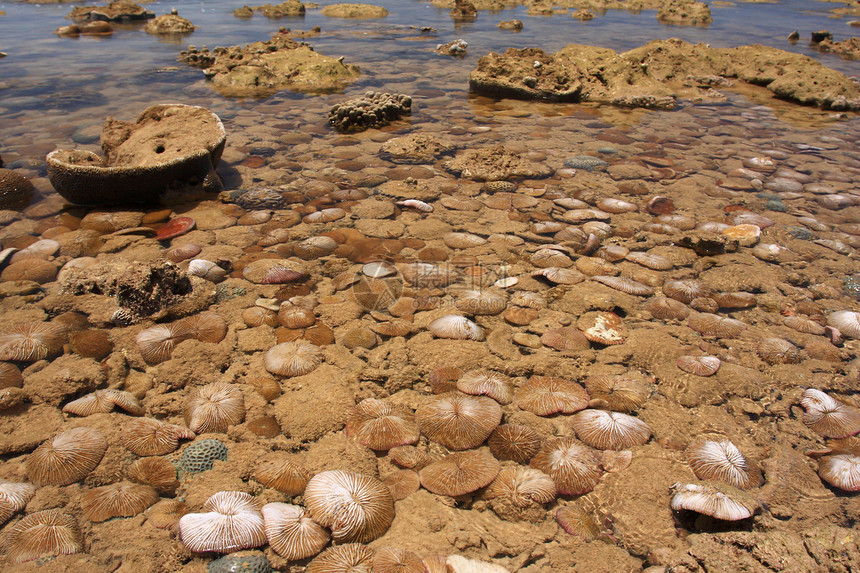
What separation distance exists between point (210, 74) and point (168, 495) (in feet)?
37.9

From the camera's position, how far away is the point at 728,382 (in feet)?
11.3

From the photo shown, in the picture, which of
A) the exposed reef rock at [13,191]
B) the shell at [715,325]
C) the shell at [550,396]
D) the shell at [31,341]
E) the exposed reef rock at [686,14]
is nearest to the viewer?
the shell at [550,396]

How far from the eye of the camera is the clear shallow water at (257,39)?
376 inches

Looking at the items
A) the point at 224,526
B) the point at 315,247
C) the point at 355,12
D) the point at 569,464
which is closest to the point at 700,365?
the point at 569,464

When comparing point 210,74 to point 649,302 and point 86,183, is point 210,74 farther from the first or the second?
point 649,302

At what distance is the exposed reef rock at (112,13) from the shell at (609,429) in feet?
83.9

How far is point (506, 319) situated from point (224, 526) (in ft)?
8.19

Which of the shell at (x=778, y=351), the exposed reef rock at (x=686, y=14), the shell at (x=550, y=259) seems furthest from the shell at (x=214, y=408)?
the exposed reef rock at (x=686, y=14)

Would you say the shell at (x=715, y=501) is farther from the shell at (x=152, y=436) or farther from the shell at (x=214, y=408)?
the shell at (x=152, y=436)

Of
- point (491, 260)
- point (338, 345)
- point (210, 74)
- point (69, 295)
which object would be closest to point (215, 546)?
point (338, 345)

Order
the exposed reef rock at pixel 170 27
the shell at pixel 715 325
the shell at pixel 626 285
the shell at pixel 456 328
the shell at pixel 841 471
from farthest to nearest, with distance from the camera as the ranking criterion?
the exposed reef rock at pixel 170 27 → the shell at pixel 626 285 → the shell at pixel 715 325 → the shell at pixel 456 328 → the shell at pixel 841 471

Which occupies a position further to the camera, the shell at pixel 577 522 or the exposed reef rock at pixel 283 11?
the exposed reef rock at pixel 283 11

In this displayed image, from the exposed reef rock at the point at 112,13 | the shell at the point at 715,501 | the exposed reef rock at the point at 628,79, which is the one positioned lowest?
the shell at the point at 715,501

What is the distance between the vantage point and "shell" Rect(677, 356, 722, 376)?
3.50 metres
